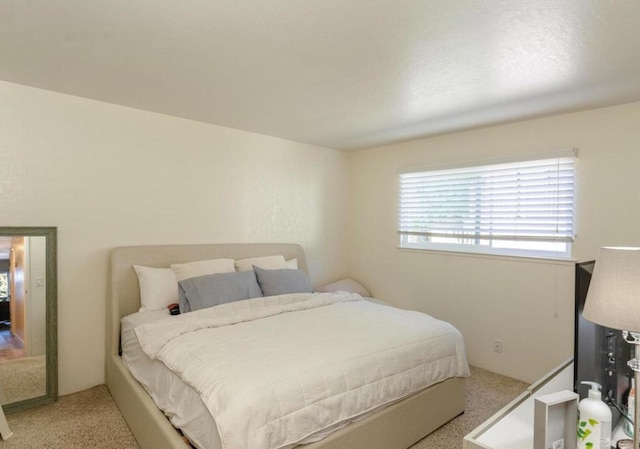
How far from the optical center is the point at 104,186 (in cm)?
286

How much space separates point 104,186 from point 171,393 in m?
1.82

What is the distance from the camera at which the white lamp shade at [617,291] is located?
3.38 ft

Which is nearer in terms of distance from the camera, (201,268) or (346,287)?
(201,268)

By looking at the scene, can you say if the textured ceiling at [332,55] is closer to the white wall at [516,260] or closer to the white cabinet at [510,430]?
the white wall at [516,260]

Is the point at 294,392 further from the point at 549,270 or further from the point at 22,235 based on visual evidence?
the point at 549,270

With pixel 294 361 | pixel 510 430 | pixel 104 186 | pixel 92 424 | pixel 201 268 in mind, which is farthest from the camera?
pixel 201 268

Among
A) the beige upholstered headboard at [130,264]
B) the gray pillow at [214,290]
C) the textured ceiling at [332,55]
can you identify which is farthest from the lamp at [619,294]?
the beige upholstered headboard at [130,264]

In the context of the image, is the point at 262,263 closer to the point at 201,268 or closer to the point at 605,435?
the point at 201,268

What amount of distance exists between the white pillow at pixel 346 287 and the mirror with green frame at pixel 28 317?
8.32 ft

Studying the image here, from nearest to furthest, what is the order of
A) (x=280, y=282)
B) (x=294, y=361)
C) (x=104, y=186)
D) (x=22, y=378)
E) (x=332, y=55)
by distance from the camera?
(x=294, y=361)
(x=332, y=55)
(x=22, y=378)
(x=104, y=186)
(x=280, y=282)

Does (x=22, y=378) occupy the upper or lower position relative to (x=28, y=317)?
lower

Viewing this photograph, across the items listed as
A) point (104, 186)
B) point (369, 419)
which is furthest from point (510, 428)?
point (104, 186)

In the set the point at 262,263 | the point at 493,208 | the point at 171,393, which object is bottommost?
the point at 171,393

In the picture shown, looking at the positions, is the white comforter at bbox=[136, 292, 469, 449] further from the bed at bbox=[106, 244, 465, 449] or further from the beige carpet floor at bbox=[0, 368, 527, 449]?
the beige carpet floor at bbox=[0, 368, 527, 449]
